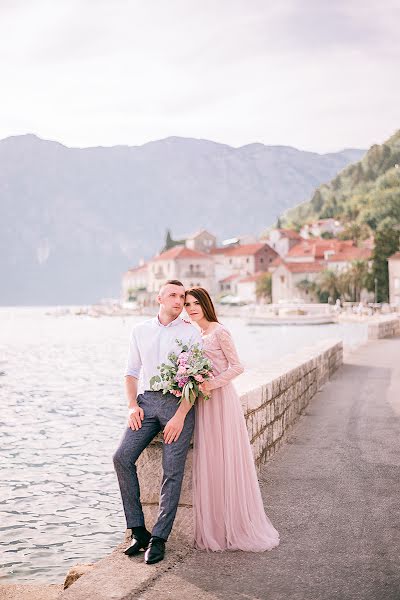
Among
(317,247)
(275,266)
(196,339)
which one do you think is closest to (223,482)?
(196,339)

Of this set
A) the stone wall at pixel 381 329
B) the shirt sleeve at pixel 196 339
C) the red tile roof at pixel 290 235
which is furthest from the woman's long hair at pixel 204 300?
the red tile roof at pixel 290 235

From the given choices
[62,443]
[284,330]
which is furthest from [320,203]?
[62,443]

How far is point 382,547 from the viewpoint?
5.59 metres

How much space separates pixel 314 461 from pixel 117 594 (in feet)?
15.3

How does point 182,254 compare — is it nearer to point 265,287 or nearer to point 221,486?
point 265,287

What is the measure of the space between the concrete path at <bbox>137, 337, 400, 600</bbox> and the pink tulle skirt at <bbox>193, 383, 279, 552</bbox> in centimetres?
14

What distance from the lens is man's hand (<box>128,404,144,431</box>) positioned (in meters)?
5.38

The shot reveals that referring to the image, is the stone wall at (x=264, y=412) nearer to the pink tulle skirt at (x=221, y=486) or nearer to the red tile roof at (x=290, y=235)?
the pink tulle skirt at (x=221, y=486)

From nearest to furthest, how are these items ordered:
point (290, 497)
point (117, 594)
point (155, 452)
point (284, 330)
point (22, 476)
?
point (117, 594) → point (155, 452) → point (290, 497) → point (22, 476) → point (284, 330)

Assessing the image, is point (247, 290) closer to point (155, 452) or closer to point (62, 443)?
point (62, 443)

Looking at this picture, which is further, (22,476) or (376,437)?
(22,476)

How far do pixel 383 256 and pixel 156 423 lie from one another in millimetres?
95697

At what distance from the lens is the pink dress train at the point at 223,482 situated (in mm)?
5586

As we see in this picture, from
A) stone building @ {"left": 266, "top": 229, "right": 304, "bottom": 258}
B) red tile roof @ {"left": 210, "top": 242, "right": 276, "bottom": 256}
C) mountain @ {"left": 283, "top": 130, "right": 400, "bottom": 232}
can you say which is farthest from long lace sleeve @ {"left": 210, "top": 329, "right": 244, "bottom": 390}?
red tile roof @ {"left": 210, "top": 242, "right": 276, "bottom": 256}
